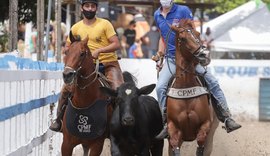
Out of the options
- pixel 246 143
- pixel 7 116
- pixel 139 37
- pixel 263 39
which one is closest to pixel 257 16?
pixel 263 39

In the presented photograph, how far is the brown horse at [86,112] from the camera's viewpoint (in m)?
10.9

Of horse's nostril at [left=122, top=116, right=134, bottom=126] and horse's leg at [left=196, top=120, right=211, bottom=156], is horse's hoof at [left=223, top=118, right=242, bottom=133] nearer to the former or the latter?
horse's leg at [left=196, top=120, right=211, bottom=156]

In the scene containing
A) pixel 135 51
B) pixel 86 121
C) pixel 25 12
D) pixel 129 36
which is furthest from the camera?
pixel 129 36

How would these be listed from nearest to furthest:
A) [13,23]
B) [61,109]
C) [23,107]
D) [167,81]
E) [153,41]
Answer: [23,107]
[61,109]
[167,81]
[13,23]
[153,41]

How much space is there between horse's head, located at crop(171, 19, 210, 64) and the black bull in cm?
64

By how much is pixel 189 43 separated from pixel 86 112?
5.35ft

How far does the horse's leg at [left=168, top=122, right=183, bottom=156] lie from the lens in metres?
11.2

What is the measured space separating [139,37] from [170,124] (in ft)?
68.4

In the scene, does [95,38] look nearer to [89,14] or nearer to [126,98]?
[89,14]

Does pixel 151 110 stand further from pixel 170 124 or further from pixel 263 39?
pixel 263 39

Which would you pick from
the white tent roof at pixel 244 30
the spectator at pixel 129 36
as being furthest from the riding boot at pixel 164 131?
the spectator at pixel 129 36

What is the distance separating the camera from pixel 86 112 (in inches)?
437

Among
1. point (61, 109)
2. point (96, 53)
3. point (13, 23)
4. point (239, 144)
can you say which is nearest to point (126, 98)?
point (96, 53)

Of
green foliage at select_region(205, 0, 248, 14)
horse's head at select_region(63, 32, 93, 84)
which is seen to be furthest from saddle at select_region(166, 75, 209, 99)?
green foliage at select_region(205, 0, 248, 14)
